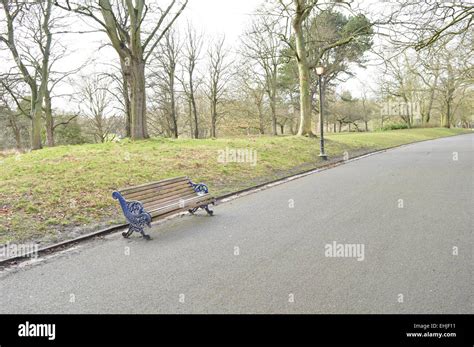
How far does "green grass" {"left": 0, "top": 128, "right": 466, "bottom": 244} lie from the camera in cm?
631

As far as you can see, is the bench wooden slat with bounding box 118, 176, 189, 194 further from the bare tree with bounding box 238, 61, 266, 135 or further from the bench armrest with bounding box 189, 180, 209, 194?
the bare tree with bounding box 238, 61, 266, 135

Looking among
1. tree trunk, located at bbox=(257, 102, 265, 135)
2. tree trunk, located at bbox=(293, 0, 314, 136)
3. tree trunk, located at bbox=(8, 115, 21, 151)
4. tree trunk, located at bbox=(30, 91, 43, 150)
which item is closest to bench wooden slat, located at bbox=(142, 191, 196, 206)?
tree trunk, located at bbox=(293, 0, 314, 136)

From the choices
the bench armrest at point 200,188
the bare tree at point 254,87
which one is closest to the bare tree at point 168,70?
the bare tree at point 254,87

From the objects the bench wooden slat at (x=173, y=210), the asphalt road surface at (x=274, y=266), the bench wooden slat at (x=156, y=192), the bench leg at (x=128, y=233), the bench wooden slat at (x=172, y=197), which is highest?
the bench wooden slat at (x=156, y=192)

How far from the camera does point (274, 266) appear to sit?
13.5 feet

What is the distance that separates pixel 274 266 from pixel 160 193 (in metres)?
3.18

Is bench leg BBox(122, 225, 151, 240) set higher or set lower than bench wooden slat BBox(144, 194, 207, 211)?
lower

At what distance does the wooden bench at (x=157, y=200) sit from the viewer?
214 inches

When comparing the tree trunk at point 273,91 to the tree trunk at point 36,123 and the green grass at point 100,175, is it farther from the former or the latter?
the tree trunk at point 36,123

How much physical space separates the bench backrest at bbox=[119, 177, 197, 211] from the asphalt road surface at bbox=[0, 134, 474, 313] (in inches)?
18.9

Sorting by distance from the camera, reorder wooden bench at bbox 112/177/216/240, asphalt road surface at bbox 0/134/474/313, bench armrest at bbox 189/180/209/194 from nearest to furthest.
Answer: asphalt road surface at bbox 0/134/474/313 < wooden bench at bbox 112/177/216/240 < bench armrest at bbox 189/180/209/194

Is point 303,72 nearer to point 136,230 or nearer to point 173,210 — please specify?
point 173,210

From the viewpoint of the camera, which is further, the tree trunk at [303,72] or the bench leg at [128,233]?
the tree trunk at [303,72]

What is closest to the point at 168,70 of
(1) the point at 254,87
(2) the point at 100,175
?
(1) the point at 254,87
